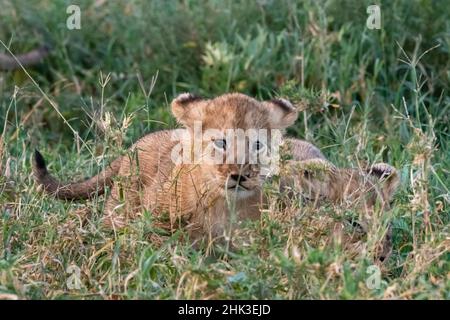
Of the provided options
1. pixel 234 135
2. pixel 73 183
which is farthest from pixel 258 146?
pixel 73 183

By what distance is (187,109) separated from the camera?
5676mm

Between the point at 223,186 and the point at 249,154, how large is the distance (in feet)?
0.60

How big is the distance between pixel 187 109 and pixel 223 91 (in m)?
2.14

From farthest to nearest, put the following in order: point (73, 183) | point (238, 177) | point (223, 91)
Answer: point (223, 91)
point (73, 183)
point (238, 177)

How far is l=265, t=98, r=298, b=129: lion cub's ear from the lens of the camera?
562 centimetres

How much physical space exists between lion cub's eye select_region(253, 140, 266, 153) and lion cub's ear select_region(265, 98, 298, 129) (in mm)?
232

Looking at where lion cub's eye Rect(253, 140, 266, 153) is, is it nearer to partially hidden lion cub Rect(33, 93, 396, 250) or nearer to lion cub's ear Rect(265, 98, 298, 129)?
partially hidden lion cub Rect(33, 93, 396, 250)

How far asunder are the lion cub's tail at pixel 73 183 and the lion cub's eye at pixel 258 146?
79 centimetres

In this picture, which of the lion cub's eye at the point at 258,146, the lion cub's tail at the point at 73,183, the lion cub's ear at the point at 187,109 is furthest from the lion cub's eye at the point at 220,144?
the lion cub's tail at the point at 73,183

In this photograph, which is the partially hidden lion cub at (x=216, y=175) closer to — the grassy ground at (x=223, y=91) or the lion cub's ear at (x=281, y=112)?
the lion cub's ear at (x=281, y=112)

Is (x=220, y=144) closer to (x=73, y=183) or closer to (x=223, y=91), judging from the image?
(x=73, y=183)

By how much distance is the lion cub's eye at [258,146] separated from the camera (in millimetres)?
5328
